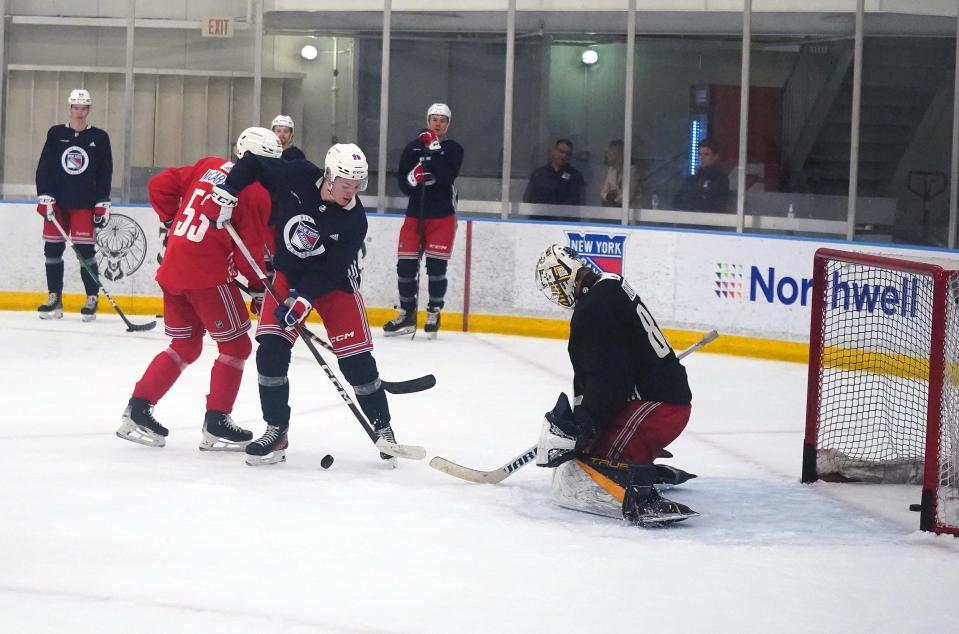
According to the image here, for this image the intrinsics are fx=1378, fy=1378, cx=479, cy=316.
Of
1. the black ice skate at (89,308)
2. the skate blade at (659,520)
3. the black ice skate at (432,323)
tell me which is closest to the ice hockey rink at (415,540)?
the skate blade at (659,520)

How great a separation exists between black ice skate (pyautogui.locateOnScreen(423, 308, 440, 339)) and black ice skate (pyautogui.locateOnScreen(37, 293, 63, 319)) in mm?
2126

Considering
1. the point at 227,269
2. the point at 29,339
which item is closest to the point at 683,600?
the point at 227,269

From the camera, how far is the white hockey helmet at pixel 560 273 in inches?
151

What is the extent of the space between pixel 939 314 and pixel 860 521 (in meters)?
0.63

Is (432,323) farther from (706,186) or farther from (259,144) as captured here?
(259,144)

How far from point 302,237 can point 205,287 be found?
1.33 feet

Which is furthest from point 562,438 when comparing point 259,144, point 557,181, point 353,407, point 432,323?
point 557,181

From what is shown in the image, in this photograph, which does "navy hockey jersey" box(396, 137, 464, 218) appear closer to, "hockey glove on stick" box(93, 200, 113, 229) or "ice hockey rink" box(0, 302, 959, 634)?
"hockey glove on stick" box(93, 200, 113, 229)

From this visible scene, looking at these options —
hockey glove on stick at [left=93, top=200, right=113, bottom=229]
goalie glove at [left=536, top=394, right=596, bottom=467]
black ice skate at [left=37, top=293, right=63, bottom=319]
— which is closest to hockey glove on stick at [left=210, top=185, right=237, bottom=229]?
goalie glove at [left=536, top=394, right=596, bottom=467]

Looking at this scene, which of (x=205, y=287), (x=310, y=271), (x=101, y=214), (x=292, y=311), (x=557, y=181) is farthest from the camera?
(x=557, y=181)

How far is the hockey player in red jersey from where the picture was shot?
4406 millimetres

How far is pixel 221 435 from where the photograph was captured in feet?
14.9

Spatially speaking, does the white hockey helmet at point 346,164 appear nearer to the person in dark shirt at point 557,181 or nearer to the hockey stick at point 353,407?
the hockey stick at point 353,407

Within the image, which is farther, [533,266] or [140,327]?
[533,266]
